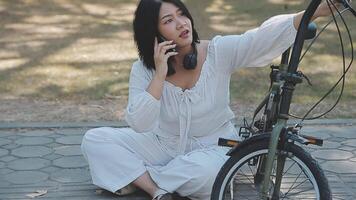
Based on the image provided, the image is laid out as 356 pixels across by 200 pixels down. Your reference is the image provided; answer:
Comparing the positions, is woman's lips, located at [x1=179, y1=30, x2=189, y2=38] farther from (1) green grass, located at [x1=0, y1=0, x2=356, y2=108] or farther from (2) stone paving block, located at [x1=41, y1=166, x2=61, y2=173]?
(1) green grass, located at [x1=0, y1=0, x2=356, y2=108]

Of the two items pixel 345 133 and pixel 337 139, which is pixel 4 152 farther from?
pixel 345 133

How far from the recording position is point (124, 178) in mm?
3691

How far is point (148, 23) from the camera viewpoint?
3.39m

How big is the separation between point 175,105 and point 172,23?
1.61ft

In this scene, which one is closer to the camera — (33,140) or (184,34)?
(184,34)

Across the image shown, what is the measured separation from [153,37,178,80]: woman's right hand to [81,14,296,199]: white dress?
5.3 inches

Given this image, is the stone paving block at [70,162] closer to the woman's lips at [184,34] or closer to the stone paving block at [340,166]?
the woman's lips at [184,34]

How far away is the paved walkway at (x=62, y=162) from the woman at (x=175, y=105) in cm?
24

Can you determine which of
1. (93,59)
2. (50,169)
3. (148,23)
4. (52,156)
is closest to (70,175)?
(50,169)

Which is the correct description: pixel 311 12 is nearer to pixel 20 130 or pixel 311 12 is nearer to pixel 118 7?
pixel 20 130

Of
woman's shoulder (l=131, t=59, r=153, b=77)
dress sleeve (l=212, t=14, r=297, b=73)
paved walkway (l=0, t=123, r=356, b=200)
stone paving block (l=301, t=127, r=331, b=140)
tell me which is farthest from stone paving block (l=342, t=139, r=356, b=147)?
woman's shoulder (l=131, t=59, r=153, b=77)

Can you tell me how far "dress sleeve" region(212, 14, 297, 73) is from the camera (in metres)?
3.17

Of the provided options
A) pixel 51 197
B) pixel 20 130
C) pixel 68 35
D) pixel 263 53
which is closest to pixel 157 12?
pixel 263 53

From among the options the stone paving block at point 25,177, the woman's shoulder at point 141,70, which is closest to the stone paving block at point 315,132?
the woman's shoulder at point 141,70
